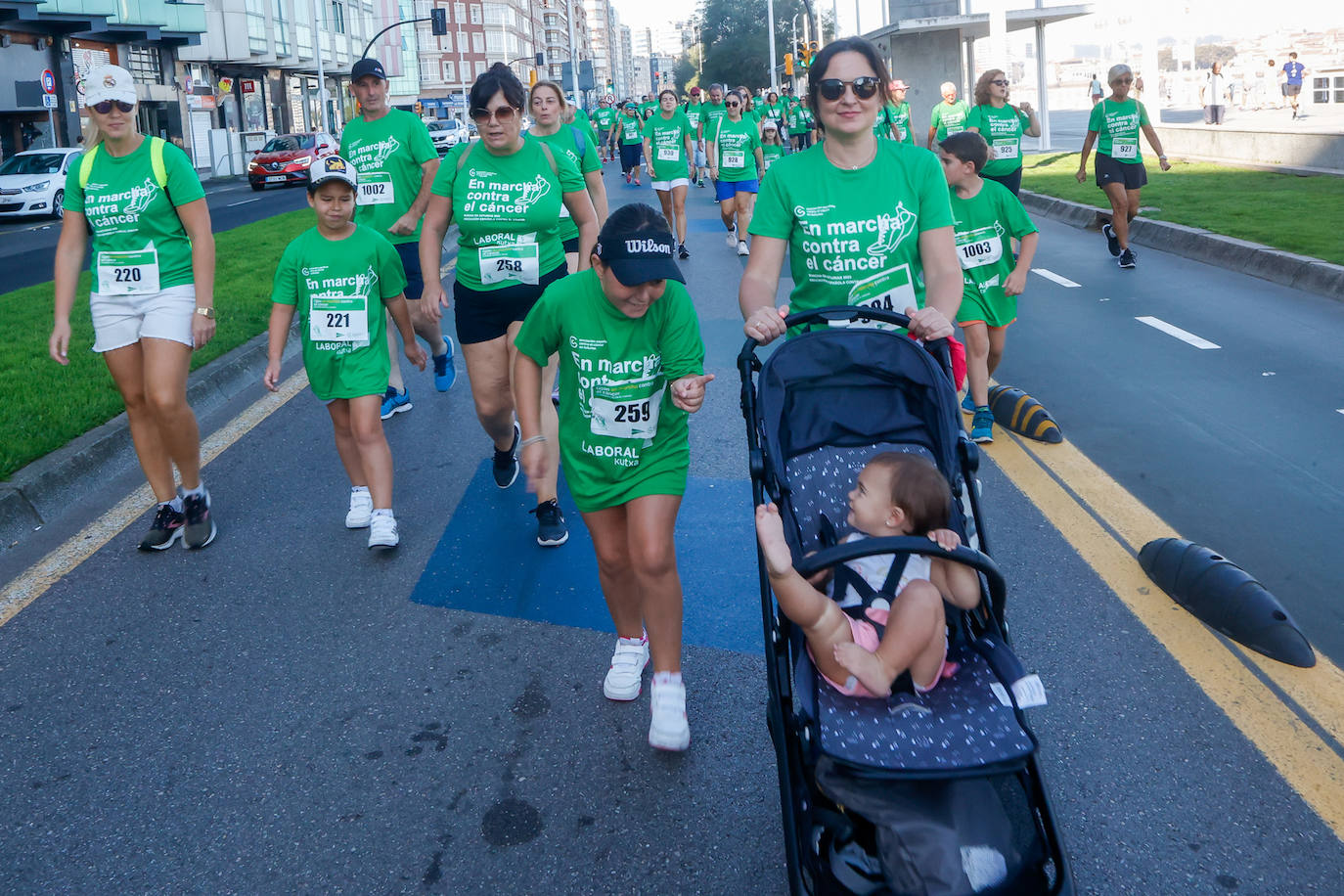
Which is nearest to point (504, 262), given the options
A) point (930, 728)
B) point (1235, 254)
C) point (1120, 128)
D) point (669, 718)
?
point (669, 718)

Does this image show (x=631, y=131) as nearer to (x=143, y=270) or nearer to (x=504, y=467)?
(x=504, y=467)

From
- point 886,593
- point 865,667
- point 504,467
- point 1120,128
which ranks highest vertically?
point 1120,128

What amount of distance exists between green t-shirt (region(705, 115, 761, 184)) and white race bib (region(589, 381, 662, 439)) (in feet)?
38.0

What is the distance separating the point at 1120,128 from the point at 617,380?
10.7 m

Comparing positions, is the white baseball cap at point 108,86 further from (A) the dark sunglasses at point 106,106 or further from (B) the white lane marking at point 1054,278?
(B) the white lane marking at point 1054,278

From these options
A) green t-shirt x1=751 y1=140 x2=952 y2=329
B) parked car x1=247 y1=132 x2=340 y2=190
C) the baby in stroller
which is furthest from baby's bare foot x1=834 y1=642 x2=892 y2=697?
parked car x1=247 y1=132 x2=340 y2=190

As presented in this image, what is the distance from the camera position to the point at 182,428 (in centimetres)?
554

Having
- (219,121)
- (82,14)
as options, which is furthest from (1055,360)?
(219,121)

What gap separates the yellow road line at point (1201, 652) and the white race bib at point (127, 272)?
3918 mm

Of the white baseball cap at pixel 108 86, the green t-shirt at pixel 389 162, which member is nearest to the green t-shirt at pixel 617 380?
the white baseball cap at pixel 108 86

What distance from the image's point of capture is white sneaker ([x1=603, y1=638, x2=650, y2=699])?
386cm

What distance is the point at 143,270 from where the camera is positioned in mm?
5367

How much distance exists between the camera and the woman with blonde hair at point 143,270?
5297mm

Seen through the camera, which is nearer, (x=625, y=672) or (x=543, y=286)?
(x=625, y=672)
